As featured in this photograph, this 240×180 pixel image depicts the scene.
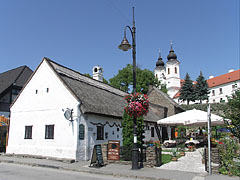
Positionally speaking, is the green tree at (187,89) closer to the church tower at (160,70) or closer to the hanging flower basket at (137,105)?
the church tower at (160,70)

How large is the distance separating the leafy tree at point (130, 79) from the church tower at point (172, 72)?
43525 mm

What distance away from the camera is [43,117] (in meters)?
15.5

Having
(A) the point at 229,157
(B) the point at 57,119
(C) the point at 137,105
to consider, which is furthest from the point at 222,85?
(C) the point at 137,105

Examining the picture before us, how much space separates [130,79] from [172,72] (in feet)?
156

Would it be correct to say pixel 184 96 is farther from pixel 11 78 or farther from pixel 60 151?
pixel 60 151

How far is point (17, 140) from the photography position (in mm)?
16422

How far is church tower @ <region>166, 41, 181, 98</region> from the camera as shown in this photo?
93.6m

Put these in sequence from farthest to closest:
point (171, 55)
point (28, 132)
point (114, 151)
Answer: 1. point (171, 55)
2. point (28, 132)
3. point (114, 151)

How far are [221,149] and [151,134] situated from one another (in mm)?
13866

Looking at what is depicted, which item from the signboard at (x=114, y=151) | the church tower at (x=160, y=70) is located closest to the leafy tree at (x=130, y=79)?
the signboard at (x=114, y=151)

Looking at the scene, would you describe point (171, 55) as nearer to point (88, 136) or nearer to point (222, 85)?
point (222, 85)

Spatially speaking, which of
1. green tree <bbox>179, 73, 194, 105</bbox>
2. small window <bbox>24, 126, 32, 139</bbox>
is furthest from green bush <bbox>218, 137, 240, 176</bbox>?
green tree <bbox>179, 73, 194, 105</bbox>

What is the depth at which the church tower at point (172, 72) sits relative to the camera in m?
93.6

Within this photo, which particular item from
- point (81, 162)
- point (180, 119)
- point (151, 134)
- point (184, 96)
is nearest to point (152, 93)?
point (151, 134)
